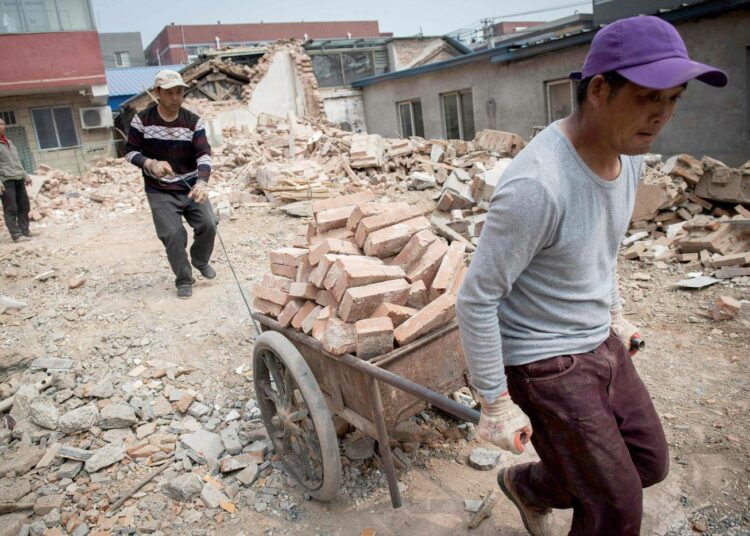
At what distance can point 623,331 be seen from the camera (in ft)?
7.72

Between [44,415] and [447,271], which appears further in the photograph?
[44,415]

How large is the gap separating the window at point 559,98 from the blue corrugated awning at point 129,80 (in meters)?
15.3

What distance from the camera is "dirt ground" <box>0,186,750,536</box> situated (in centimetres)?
295

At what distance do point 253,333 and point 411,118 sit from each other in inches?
625

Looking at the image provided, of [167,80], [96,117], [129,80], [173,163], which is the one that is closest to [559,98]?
[173,163]

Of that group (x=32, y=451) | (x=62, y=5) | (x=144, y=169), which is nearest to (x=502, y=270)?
(x=32, y=451)

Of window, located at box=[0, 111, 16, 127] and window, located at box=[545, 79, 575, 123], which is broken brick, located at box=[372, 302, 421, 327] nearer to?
window, located at box=[545, 79, 575, 123]

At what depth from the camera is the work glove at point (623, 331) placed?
2336 millimetres

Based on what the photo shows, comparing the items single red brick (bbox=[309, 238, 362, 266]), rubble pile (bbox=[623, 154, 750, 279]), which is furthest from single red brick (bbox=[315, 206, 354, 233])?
rubble pile (bbox=[623, 154, 750, 279])

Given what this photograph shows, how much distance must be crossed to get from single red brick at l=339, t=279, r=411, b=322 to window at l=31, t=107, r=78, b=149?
2035 centimetres

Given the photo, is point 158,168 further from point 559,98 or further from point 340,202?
point 559,98

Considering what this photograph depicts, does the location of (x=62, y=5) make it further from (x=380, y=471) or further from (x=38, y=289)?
(x=380, y=471)

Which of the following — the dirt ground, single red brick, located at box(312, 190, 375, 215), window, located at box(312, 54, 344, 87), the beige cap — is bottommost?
the dirt ground

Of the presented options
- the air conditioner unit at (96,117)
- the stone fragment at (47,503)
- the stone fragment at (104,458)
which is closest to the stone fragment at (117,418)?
the stone fragment at (104,458)
